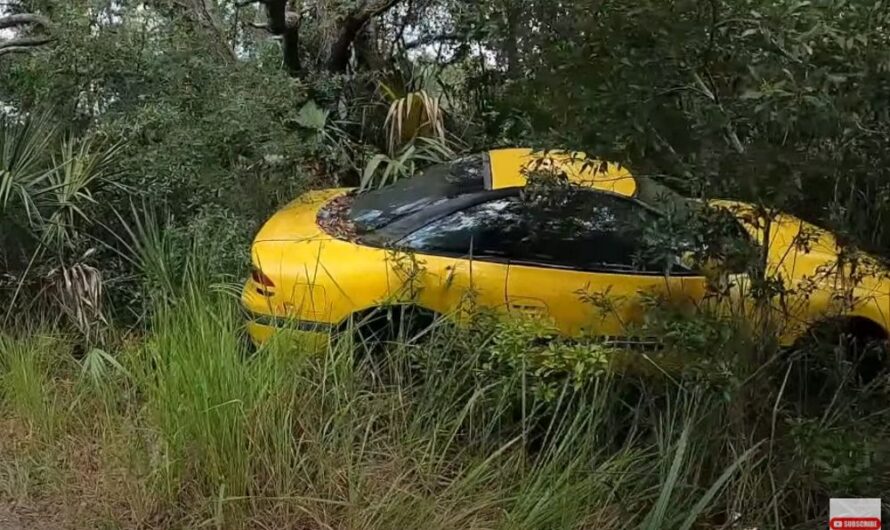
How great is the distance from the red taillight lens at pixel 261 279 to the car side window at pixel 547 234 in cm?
82

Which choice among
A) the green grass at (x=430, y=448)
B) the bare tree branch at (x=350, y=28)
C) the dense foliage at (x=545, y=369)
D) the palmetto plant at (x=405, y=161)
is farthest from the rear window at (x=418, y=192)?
the bare tree branch at (x=350, y=28)

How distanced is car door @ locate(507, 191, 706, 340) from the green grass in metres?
0.54

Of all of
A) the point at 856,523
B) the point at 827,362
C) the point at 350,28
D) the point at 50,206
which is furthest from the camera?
the point at 350,28

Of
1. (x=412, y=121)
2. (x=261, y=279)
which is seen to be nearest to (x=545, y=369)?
(x=261, y=279)

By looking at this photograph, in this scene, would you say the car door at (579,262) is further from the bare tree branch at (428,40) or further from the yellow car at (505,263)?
the bare tree branch at (428,40)

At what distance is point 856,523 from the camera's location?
331 centimetres

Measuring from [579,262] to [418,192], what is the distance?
131 centimetres

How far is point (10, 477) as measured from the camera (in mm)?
4262

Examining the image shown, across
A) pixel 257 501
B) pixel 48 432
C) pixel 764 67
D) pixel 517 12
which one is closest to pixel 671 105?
pixel 764 67

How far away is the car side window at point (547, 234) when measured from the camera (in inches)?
181

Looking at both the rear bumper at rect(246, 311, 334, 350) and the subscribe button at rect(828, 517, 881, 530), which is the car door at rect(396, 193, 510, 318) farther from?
the subscribe button at rect(828, 517, 881, 530)

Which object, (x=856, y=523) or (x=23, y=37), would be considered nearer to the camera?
(x=856, y=523)

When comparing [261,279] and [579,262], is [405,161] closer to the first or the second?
[261,279]

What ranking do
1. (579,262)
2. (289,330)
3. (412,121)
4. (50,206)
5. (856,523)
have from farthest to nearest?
(412,121)
(50,206)
(579,262)
(289,330)
(856,523)
